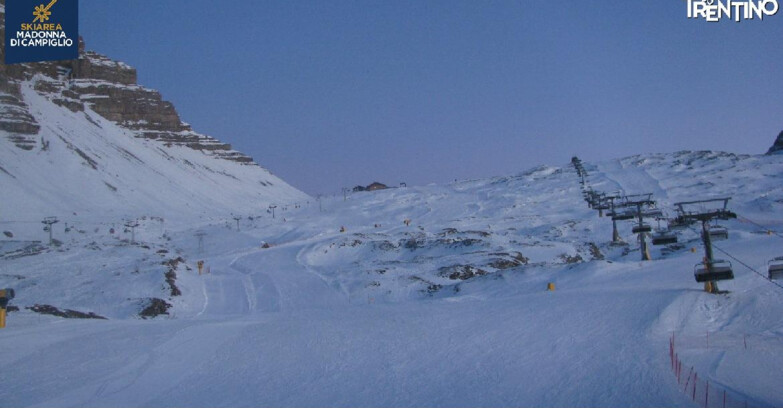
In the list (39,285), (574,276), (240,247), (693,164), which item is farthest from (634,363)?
(693,164)

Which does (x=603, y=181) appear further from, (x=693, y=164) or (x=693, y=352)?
(x=693, y=352)

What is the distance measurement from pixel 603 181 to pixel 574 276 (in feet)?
221

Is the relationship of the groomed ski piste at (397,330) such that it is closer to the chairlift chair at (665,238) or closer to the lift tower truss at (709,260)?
Result: the lift tower truss at (709,260)

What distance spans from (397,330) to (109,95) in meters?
148

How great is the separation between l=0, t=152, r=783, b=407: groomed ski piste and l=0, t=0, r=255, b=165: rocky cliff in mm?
83741

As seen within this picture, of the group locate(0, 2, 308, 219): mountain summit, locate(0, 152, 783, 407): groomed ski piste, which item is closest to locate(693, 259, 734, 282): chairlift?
locate(0, 152, 783, 407): groomed ski piste

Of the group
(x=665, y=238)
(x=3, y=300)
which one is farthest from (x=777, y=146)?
(x=3, y=300)

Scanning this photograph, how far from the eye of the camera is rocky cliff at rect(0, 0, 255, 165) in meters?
123

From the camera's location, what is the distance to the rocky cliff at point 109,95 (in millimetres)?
123062

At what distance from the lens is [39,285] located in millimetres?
35438

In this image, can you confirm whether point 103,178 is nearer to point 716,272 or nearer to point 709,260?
point 709,260

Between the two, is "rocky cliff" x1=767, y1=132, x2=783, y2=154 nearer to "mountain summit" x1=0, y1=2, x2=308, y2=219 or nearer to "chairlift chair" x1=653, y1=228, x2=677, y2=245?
"mountain summit" x1=0, y1=2, x2=308, y2=219

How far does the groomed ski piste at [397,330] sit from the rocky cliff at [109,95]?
3297 inches

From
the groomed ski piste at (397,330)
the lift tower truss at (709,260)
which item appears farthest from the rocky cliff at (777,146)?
the lift tower truss at (709,260)
